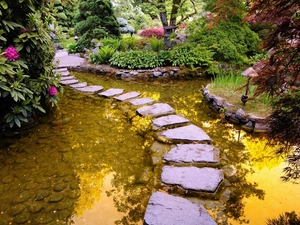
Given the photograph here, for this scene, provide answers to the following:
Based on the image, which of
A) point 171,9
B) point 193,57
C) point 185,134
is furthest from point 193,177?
point 171,9

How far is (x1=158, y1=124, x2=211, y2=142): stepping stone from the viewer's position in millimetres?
2881

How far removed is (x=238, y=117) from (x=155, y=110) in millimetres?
1365

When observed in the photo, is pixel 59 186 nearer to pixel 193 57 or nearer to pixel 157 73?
pixel 157 73

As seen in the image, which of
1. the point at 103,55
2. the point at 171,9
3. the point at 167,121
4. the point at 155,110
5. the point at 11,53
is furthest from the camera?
the point at 171,9

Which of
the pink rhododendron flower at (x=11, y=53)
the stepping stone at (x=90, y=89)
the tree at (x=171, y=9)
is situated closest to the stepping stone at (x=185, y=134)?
the pink rhododendron flower at (x=11, y=53)

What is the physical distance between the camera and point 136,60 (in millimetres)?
6484

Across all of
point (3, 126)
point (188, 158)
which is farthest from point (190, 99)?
point (3, 126)

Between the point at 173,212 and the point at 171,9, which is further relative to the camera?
the point at 171,9

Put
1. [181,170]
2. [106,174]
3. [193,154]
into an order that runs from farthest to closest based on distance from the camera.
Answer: [193,154]
[106,174]
[181,170]

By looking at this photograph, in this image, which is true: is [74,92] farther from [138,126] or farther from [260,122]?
[260,122]

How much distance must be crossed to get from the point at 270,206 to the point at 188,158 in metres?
0.89

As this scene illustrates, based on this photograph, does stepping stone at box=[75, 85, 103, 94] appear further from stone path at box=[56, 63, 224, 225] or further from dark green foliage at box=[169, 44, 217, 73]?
dark green foliage at box=[169, 44, 217, 73]

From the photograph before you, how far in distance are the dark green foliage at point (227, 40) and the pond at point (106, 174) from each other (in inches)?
129

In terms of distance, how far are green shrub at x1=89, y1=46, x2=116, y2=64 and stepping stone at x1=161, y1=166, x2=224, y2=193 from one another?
534 cm
